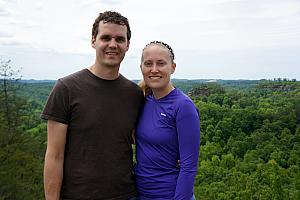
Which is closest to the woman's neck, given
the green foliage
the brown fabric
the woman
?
the woman

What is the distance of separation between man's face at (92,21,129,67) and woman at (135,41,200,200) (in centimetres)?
18

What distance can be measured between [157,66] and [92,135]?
0.65m

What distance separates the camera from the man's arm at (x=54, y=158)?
2861 millimetres

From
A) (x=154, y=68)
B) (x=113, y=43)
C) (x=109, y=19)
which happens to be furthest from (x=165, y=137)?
(x=109, y=19)

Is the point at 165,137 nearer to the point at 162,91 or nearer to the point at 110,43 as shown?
the point at 162,91

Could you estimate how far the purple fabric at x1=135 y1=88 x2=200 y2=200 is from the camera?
2.85 metres

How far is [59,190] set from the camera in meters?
2.94

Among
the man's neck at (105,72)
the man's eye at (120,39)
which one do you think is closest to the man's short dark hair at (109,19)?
the man's eye at (120,39)

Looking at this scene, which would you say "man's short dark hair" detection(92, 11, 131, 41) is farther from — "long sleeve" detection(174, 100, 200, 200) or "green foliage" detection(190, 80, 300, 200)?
"green foliage" detection(190, 80, 300, 200)

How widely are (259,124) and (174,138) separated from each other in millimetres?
55832

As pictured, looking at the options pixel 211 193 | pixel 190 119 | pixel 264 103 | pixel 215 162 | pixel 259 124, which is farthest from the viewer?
pixel 264 103

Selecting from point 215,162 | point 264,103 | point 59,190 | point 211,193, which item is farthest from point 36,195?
point 264,103

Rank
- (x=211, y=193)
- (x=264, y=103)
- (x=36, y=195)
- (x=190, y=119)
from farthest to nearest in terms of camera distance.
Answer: (x=264, y=103), (x=211, y=193), (x=36, y=195), (x=190, y=119)

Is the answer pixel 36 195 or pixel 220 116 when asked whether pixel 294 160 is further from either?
pixel 36 195
